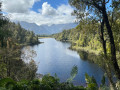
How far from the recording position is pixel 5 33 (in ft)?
22.9

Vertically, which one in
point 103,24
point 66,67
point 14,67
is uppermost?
Result: point 103,24

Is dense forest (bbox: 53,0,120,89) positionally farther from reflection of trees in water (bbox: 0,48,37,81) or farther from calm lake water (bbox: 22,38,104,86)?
reflection of trees in water (bbox: 0,48,37,81)

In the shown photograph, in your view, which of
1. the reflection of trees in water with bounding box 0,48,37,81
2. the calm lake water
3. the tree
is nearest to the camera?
the tree

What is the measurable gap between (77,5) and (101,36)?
171 centimetres

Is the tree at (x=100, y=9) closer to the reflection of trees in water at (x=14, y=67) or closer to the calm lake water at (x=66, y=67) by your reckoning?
the calm lake water at (x=66, y=67)

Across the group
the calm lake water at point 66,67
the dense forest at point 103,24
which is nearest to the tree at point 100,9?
the dense forest at point 103,24

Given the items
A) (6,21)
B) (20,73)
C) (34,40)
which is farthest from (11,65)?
(34,40)

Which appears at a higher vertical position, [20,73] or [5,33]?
[5,33]

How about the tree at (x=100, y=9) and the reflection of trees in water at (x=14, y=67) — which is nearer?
the tree at (x=100, y=9)

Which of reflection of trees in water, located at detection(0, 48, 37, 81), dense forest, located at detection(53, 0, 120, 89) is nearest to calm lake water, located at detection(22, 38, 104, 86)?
reflection of trees in water, located at detection(0, 48, 37, 81)

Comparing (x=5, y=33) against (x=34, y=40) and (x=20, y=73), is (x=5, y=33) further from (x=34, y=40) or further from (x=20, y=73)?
(x=34, y=40)

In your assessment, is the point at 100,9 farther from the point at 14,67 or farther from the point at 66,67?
the point at 66,67

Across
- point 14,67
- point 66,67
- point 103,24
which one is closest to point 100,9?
point 103,24

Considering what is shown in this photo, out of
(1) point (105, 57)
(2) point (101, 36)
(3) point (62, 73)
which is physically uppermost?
(2) point (101, 36)
